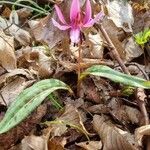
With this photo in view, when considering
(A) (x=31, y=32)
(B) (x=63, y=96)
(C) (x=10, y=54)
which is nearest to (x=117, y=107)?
(B) (x=63, y=96)

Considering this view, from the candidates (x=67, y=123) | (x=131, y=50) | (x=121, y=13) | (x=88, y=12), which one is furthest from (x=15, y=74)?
(x=121, y=13)

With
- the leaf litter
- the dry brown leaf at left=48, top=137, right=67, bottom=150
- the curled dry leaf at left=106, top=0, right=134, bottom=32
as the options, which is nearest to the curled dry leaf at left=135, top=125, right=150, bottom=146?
the leaf litter

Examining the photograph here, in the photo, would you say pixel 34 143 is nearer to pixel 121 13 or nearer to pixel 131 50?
pixel 131 50

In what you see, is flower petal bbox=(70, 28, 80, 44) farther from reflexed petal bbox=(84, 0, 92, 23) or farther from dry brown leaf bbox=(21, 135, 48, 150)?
dry brown leaf bbox=(21, 135, 48, 150)

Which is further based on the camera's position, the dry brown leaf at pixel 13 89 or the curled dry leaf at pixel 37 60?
the curled dry leaf at pixel 37 60

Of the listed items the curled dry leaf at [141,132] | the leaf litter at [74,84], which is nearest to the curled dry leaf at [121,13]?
the leaf litter at [74,84]

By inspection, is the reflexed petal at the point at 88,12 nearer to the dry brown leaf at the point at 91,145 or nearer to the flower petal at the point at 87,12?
the flower petal at the point at 87,12
